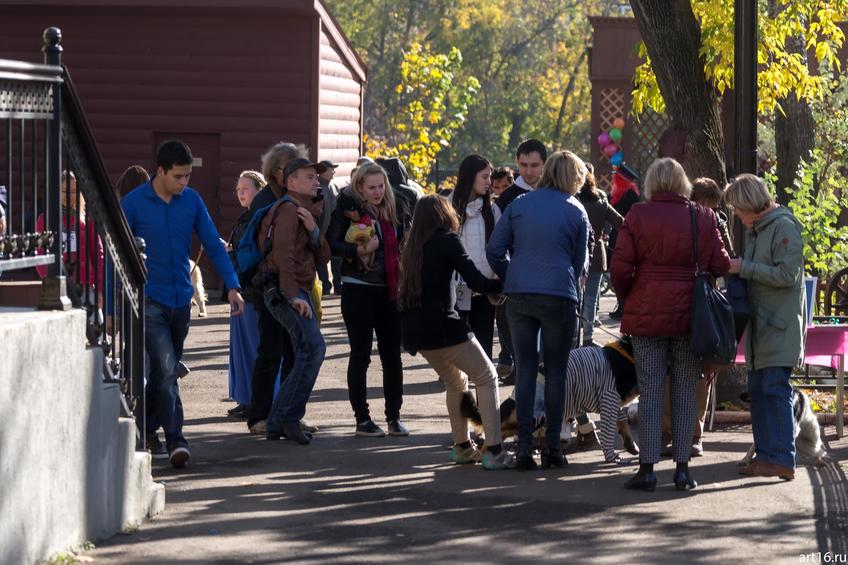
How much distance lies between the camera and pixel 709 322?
8273 mm

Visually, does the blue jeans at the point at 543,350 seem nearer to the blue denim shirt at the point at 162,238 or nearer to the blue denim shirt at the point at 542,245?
the blue denim shirt at the point at 542,245

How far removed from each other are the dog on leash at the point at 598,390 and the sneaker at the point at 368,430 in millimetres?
1193

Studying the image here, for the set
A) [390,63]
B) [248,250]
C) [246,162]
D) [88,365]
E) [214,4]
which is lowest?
[88,365]

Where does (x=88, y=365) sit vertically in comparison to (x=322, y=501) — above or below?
above

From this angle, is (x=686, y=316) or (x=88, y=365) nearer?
(x=88, y=365)

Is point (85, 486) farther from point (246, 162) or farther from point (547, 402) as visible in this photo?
point (246, 162)

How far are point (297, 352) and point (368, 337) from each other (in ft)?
1.88

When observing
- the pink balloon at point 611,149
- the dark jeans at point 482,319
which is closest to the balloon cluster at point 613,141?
the pink balloon at point 611,149

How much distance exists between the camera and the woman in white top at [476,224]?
10.7m

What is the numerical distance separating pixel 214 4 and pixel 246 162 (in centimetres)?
235

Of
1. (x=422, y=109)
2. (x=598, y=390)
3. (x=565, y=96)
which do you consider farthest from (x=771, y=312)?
(x=565, y=96)

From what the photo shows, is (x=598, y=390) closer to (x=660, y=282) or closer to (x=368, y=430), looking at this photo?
(x=660, y=282)

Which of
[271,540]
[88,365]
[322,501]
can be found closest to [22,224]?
[88,365]

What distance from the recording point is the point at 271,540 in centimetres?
705
